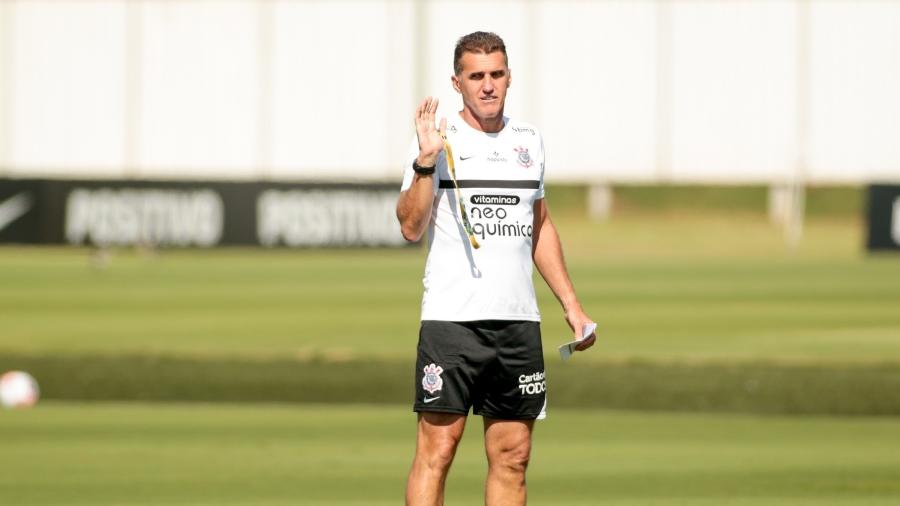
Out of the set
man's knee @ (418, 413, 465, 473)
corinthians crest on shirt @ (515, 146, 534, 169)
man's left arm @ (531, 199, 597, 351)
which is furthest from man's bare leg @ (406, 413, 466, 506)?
corinthians crest on shirt @ (515, 146, 534, 169)

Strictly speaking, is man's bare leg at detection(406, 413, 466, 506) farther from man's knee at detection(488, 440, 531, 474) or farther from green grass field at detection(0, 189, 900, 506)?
Result: green grass field at detection(0, 189, 900, 506)

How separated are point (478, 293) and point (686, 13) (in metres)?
27.7

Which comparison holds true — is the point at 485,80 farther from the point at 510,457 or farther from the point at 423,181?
the point at 510,457

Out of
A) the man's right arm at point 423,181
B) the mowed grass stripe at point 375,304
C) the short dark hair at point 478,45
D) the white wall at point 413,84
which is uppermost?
the white wall at point 413,84

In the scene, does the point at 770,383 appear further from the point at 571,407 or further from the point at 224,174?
the point at 224,174

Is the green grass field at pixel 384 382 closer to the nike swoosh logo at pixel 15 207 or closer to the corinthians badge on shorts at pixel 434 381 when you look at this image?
the nike swoosh logo at pixel 15 207

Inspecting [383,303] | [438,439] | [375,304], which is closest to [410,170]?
[438,439]

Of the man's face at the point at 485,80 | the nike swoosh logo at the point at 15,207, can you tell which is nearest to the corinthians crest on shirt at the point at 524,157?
the man's face at the point at 485,80

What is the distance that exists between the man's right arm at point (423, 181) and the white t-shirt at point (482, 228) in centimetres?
13

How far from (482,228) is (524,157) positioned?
0.28 meters

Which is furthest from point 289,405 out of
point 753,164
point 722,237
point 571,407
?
point 722,237

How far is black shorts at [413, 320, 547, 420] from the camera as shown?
5305 mm

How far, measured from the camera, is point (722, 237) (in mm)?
35219

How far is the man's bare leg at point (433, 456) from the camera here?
527 centimetres
